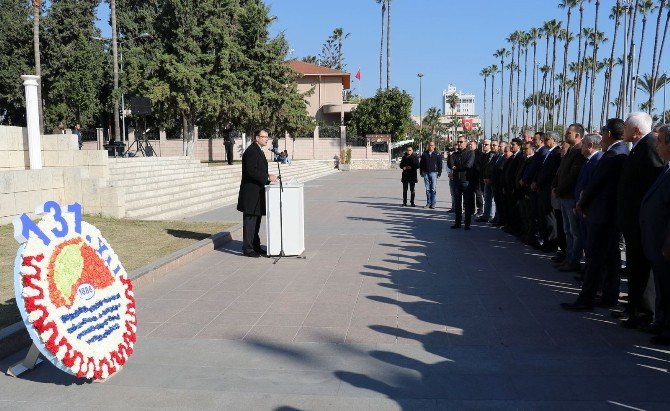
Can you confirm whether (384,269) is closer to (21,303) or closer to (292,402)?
(292,402)

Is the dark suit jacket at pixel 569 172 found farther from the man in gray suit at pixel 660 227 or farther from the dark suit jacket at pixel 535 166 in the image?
the man in gray suit at pixel 660 227

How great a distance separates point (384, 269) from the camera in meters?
8.73

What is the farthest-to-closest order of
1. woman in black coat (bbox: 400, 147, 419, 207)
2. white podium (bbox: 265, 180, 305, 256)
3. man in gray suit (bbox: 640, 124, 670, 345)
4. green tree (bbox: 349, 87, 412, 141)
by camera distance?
green tree (bbox: 349, 87, 412, 141) < woman in black coat (bbox: 400, 147, 419, 207) < white podium (bbox: 265, 180, 305, 256) < man in gray suit (bbox: 640, 124, 670, 345)

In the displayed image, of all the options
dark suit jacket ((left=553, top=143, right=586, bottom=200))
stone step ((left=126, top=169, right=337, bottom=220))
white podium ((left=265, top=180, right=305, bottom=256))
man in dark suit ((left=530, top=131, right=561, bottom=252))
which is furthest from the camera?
stone step ((left=126, top=169, right=337, bottom=220))

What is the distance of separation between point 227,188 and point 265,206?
12.5m

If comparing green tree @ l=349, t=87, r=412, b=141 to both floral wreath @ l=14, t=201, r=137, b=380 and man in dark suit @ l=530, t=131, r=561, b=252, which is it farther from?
floral wreath @ l=14, t=201, r=137, b=380

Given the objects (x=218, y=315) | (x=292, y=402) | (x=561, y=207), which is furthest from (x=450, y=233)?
(x=292, y=402)

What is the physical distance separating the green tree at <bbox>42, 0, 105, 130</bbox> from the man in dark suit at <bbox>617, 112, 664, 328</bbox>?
37518 millimetres

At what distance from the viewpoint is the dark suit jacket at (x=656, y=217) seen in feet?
16.6

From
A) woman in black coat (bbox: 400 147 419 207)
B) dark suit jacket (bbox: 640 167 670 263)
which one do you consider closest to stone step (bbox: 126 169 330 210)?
woman in black coat (bbox: 400 147 419 207)

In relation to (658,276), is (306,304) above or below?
below

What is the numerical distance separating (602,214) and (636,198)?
65cm

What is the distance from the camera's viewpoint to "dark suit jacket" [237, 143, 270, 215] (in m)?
9.62

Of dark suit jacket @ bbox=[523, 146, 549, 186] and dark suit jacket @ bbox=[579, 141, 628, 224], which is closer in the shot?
dark suit jacket @ bbox=[579, 141, 628, 224]
